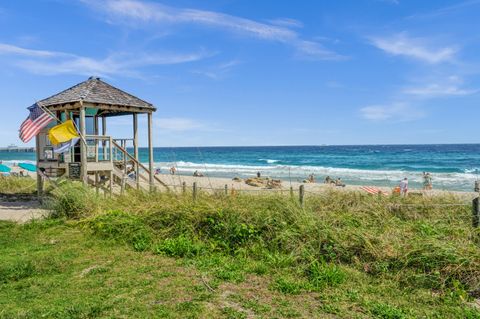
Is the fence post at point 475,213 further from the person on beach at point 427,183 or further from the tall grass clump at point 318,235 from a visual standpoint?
the person on beach at point 427,183

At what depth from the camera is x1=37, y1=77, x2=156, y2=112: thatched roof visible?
1251 centimetres

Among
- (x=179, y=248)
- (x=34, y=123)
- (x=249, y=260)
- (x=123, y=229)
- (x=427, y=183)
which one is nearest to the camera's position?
(x=249, y=260)

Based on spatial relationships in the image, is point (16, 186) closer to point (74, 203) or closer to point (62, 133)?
point (62, 133)

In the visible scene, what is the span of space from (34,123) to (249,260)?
359 inches

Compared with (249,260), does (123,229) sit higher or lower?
higher

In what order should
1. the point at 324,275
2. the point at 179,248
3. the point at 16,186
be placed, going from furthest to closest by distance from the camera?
1. the point at 16,186
2. the point at 179,248
3. the point at 324,275

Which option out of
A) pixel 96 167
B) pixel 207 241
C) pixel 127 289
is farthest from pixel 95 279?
pixel 96 167

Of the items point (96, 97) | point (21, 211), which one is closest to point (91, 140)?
point (96, 97)

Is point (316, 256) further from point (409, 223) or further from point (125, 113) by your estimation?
point (125, 113)

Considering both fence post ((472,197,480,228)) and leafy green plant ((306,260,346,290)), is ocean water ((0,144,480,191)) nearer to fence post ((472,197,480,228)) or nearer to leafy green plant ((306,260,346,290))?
fence post ((472,197,480,228))

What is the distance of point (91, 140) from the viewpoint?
Answer: 1350 centimetres

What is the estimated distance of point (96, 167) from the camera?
12812mm

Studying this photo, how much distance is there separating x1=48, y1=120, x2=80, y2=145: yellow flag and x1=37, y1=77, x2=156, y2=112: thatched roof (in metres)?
0.93

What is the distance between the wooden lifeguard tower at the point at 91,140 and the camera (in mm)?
12469
